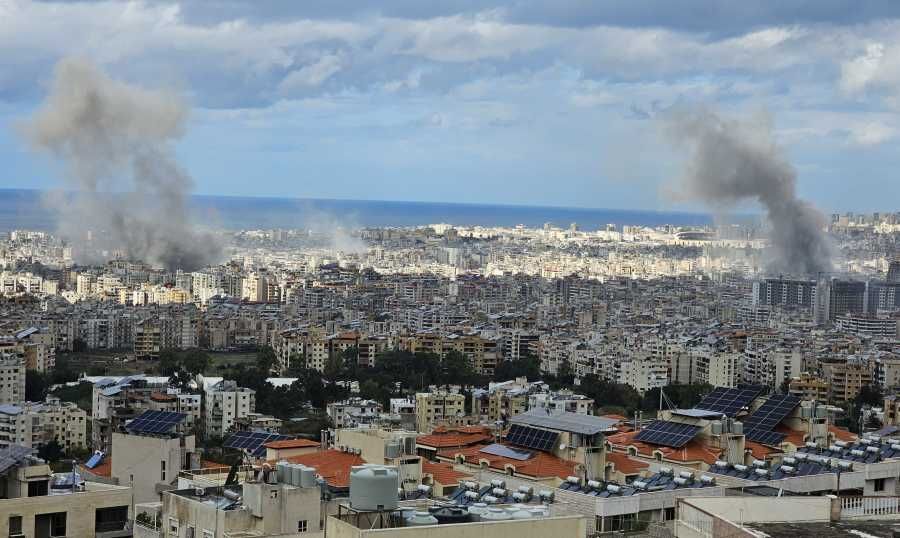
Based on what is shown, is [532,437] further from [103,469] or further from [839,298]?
[839,298]

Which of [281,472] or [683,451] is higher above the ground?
[281,472]

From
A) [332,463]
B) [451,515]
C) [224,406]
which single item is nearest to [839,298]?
[224,406]

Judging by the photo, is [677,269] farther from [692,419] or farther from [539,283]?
[692,419]

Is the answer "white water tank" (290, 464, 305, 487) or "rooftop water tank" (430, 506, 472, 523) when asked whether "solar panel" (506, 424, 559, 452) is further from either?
"rooftop water tank" (430, 506, 472, 523)

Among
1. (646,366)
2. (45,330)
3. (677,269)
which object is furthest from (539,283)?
(646,366)

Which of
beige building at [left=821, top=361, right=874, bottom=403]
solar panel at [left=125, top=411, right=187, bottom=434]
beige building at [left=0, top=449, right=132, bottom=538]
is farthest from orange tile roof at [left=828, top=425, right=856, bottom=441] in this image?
beige building at [left=821, top=361, right=874, bottom=403]
